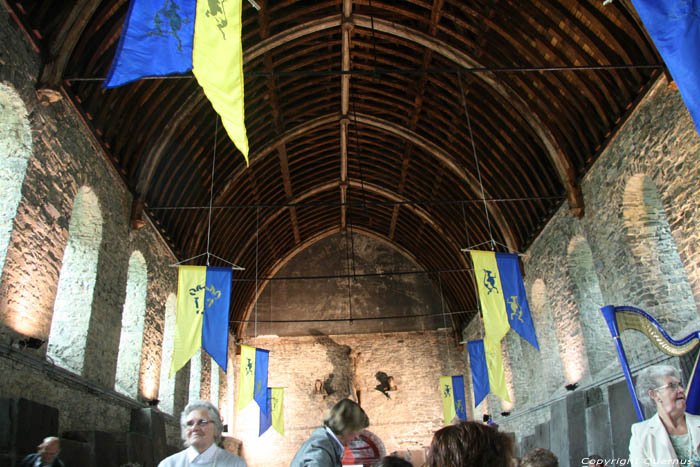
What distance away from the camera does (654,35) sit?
2.53 m

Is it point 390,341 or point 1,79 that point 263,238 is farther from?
point 1,79

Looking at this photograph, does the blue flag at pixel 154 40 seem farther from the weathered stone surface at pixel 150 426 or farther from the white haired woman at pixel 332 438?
the weathered stone surface at pixel 150 426

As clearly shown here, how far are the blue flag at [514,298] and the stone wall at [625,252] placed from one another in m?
1.27

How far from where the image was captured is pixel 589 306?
29.5 ft

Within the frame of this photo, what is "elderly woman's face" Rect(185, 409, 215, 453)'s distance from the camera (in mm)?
2145

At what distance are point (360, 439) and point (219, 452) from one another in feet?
49.7

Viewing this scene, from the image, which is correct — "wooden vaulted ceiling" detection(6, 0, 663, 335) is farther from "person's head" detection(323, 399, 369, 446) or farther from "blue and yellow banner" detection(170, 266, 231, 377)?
"person's head" detection(323, 399, 369, 446)

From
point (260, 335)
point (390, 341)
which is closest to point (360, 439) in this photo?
point (390, 341)

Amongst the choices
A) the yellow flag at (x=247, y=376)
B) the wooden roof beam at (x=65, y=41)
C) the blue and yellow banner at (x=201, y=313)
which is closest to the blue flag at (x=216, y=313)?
the blue and yellow banner at (x=201, y=313)

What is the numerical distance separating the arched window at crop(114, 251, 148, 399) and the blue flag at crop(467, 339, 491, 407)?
21.3 feet

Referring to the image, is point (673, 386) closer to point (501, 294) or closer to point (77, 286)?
point (501, 294)

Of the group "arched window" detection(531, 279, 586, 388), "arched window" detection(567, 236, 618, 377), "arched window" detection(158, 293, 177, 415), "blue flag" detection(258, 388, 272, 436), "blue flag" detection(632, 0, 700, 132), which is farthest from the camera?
"blue flag" detection(258, 388, 272, 436)

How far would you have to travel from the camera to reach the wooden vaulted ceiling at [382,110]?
22.6ft

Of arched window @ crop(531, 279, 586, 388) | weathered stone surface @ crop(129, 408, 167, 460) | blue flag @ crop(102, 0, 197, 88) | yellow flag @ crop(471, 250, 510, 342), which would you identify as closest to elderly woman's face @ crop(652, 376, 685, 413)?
blue flag @ crop(102, 0, 197, 88)
